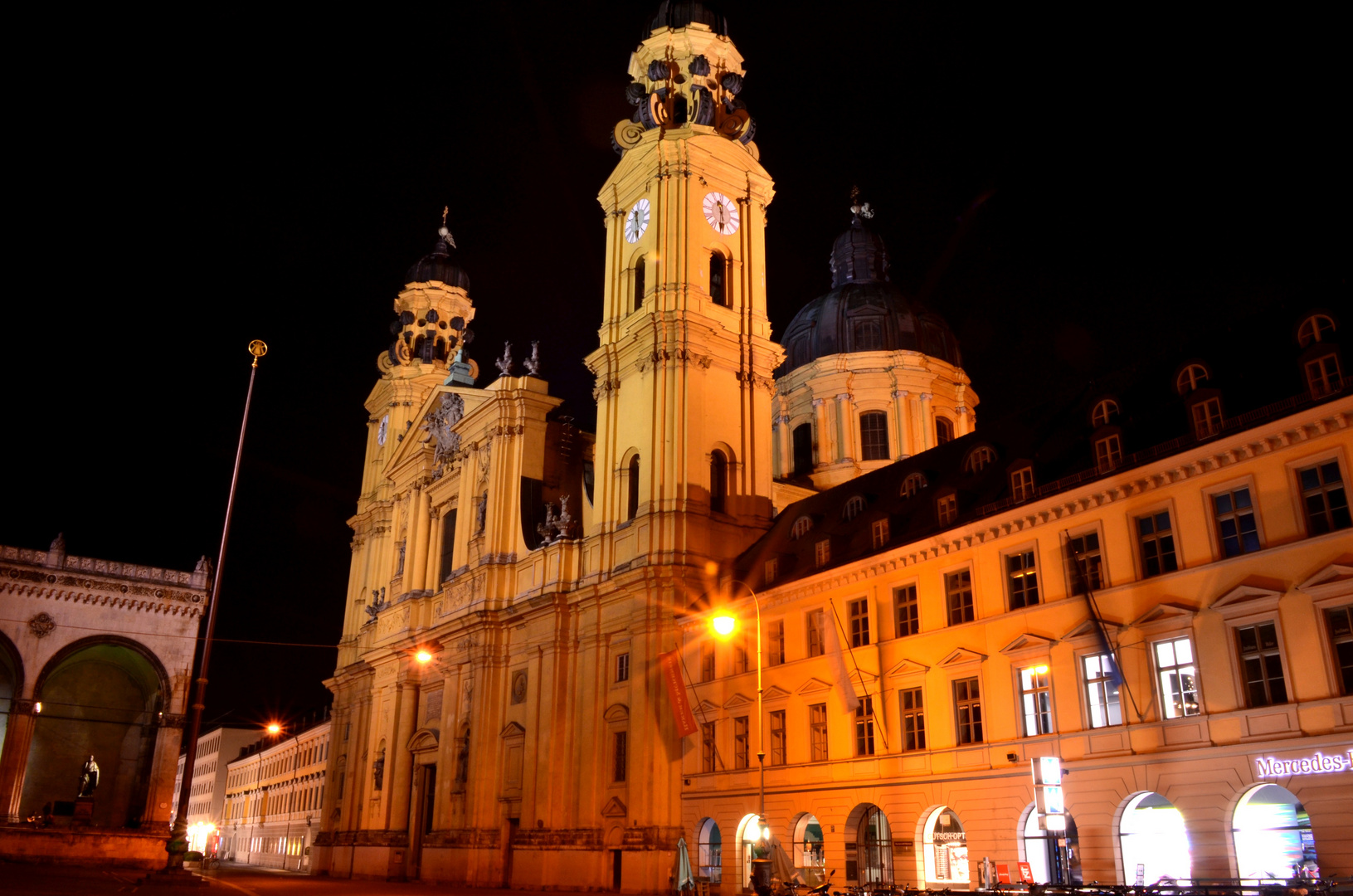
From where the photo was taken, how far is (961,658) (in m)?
29.5

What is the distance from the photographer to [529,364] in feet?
183

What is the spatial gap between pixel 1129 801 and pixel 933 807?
590 cm

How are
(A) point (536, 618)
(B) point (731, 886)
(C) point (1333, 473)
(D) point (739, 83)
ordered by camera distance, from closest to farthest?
(C) point (1333, 473) → (B) point (731, 886) → (A) point (536, 618) → (D) point (739, 83)

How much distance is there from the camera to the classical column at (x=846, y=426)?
60906 mm

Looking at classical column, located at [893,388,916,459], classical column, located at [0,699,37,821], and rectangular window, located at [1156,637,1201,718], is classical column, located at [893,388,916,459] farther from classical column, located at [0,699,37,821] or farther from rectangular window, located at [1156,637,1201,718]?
classical column, located at [0,699,37,821]

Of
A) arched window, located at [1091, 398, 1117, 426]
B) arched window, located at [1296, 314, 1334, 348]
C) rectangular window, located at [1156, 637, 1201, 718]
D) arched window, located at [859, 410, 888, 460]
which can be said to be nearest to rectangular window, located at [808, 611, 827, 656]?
arched window, located at [1091, 398, 1117, 426]

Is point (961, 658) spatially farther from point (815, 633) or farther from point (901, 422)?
point (901, 422)

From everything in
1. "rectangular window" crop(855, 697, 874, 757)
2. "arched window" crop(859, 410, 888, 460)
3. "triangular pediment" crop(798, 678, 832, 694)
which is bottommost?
"rectangular window" crop(855, 697, 874, 757)

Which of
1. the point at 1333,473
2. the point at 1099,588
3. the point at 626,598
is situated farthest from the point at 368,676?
the point at 1333,473

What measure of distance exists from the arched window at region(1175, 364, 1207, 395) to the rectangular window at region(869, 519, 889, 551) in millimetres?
9702

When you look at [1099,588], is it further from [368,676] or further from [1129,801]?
[368,676]

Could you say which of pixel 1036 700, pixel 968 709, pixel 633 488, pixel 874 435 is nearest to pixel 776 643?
pixel 968 709

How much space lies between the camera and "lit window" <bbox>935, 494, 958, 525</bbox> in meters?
31.6

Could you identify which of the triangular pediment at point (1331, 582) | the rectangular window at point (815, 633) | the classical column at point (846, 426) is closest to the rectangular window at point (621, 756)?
the rectangular window at point (815, 633)
